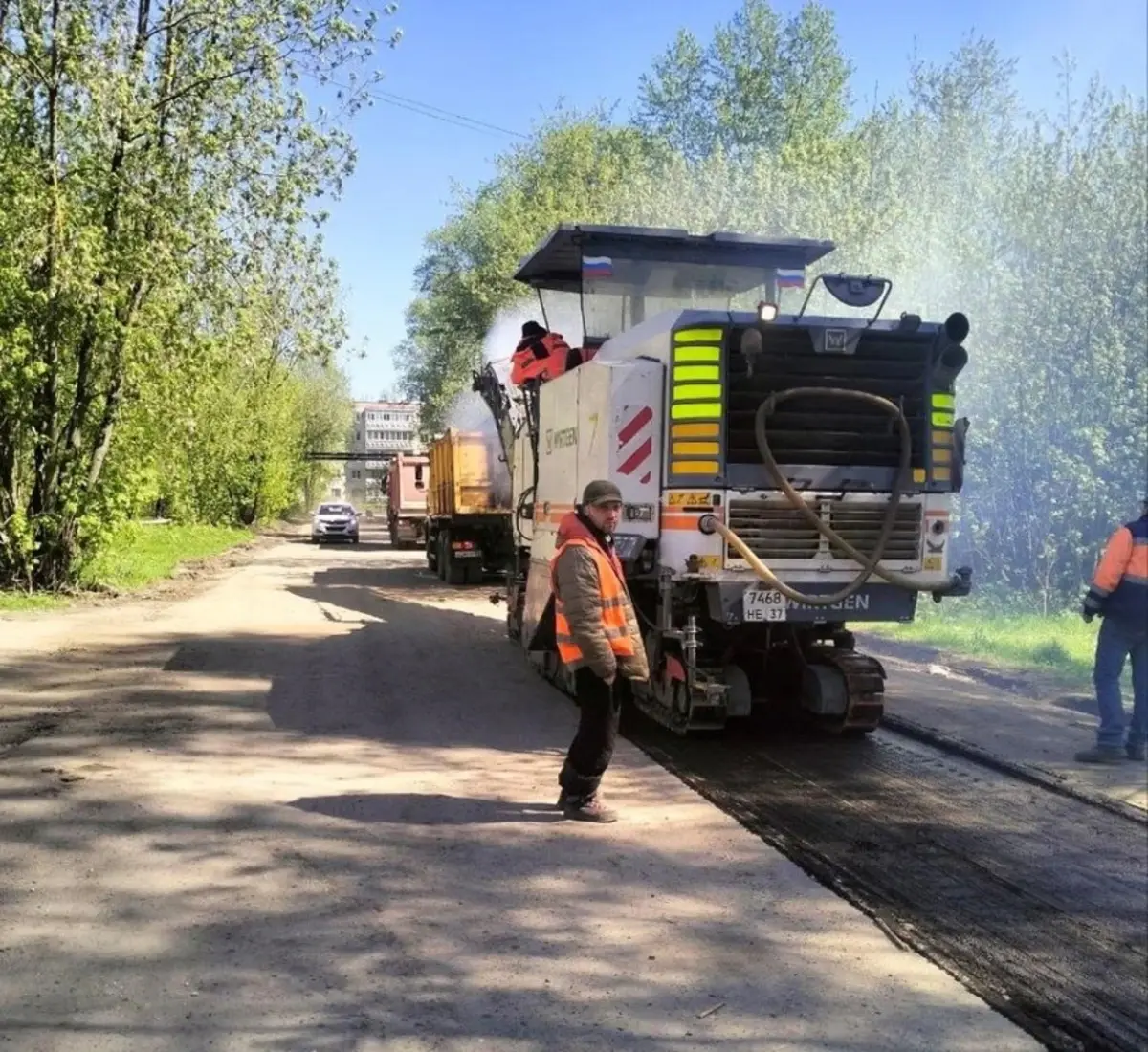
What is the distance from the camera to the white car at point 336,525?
41.0 metres

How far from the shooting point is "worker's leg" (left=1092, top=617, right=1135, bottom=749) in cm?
750

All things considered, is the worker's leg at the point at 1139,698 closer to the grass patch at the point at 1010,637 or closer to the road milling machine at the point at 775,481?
the road milling machine at the point at 775,481

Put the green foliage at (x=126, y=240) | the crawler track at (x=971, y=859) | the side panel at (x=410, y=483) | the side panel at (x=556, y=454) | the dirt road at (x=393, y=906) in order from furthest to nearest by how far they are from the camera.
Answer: the side panel at (x=410, y=483) < the green foliage at (x=126, y=240) < the side panel at (x=556, y=454) < the crawler track at (x=971, y=859) < the dirt road at (x=393, y=906)

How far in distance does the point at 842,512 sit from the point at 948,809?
7.02 ft

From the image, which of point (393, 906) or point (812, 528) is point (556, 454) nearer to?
point (812, 528)

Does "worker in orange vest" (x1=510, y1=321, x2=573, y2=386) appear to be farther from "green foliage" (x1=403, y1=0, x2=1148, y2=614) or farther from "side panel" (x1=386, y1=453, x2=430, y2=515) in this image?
"side panel" (x1=386, y1=453, x2=430, y2=515)

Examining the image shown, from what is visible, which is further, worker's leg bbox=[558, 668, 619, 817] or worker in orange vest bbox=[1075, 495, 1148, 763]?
worker in orange vest bbox=[1075, 495, 1148, 763]

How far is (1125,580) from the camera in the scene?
300 inches

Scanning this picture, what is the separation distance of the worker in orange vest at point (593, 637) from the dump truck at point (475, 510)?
14465mm

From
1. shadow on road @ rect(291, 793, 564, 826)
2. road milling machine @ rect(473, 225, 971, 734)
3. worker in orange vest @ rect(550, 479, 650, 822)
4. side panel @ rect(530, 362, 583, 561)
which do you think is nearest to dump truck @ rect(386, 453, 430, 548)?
side panel @ rect(530, 362, 583, 561)

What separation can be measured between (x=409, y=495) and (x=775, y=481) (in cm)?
2659

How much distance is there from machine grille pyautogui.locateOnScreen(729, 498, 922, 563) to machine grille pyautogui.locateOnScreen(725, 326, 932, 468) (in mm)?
286

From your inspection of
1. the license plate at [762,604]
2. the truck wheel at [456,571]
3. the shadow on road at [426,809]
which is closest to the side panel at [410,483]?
the truck wheel at [456,571]

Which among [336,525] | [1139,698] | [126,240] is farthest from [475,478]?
[336,525]
